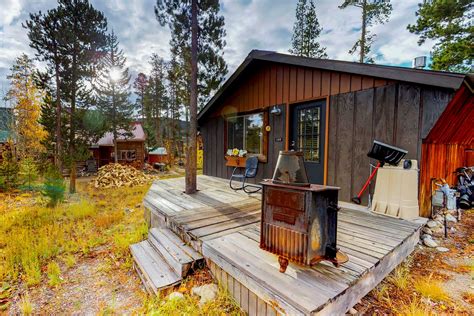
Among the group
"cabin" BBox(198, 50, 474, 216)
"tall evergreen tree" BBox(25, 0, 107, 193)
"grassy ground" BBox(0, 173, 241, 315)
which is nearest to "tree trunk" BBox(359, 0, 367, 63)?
"cabin" BBox(198, 50, 474, 216)

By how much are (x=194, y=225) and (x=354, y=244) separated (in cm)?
174

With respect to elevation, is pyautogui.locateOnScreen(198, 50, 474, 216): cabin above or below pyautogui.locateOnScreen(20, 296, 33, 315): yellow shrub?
above

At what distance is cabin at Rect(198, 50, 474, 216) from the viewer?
2750mm

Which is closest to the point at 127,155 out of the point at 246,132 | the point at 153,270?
the point at 246,132

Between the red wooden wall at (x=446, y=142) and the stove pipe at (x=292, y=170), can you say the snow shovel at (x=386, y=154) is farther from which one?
the stove pipe at (x=292, y=170)

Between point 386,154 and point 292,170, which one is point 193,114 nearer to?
point 292,170

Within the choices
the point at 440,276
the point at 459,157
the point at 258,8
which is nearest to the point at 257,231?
the point at 440,276

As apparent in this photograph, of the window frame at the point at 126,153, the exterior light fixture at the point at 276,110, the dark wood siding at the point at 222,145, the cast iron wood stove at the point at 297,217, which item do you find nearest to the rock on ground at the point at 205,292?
the cast iron wood stove at the point at 297,217

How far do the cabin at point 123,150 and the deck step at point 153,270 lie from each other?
1246cm

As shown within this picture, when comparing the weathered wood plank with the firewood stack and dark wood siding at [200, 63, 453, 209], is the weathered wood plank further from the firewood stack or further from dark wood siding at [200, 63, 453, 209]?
the firewood stack

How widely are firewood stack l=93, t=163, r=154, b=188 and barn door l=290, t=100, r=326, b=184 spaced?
8320 millimetres

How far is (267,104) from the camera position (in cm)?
489

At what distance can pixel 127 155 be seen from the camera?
14555 millimetres

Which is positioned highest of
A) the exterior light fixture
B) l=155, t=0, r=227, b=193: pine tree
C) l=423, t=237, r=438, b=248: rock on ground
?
l=155, t=0, r=227, b=193: pine tree
